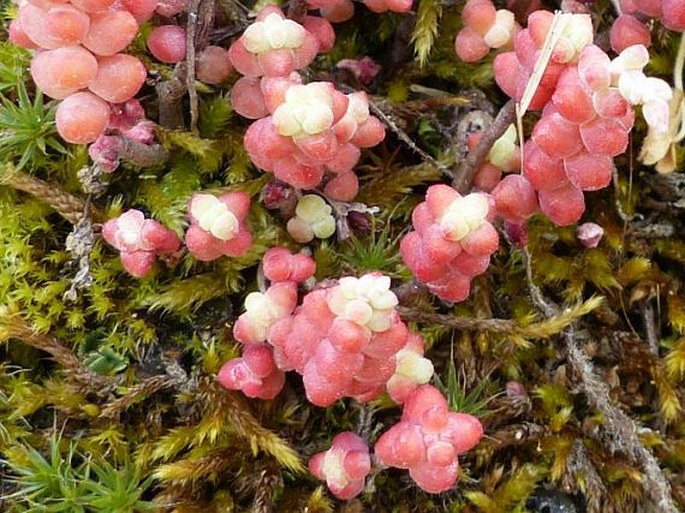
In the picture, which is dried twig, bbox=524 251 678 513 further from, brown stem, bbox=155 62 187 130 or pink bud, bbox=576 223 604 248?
brown stem, bbox=155 62 187 130

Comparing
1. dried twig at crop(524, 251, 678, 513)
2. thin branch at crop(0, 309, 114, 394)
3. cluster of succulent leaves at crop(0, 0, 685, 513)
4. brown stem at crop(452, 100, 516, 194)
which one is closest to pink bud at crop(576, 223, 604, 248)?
cluster of succulent leaves at crop(0, 0, 685, 513)

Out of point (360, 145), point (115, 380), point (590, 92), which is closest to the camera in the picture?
point (590, 92)

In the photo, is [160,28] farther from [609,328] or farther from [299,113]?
[609,328]

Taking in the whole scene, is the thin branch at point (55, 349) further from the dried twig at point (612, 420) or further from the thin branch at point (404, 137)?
the dried twig at point (612, 420)

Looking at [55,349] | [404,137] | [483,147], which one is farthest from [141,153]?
[483,147]

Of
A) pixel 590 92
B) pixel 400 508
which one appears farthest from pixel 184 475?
pixel 590 92

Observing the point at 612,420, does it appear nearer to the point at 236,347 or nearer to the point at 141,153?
the point at 236,347
